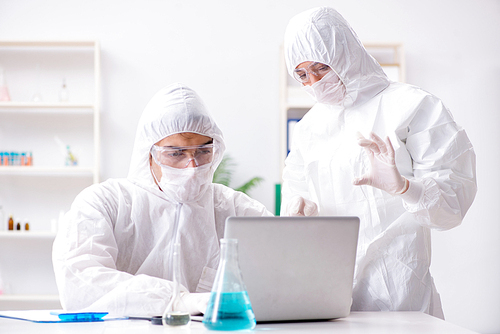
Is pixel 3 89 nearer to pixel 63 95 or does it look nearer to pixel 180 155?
pixel 63 95

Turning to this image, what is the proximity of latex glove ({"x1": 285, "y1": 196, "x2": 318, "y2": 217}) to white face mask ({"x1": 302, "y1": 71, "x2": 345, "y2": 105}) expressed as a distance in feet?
1.07

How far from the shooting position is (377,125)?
1.43 meters

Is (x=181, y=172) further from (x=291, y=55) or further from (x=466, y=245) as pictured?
(x=466, y=245)

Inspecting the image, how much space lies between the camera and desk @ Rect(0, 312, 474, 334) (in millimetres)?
968

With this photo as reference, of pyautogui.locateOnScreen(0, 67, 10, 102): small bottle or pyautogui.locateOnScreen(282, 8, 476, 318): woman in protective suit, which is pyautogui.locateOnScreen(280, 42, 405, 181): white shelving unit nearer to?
pyautogui.locateOnScreen(282, 8, 476, 318): woman in protective suit

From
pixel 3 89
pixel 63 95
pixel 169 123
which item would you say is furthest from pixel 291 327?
pixel 3 89

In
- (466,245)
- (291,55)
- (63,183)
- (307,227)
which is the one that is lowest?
(466,245)

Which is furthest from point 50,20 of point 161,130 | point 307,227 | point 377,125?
point 307,227

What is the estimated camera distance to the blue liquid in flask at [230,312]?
0.89m

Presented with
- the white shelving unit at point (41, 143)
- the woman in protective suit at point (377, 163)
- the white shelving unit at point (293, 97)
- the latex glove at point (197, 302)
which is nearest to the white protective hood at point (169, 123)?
the woman in protective suit at point (377, 163)

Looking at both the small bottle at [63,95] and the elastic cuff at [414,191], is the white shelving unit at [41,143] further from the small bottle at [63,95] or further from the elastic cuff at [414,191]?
the elastic cuff at [414,191]

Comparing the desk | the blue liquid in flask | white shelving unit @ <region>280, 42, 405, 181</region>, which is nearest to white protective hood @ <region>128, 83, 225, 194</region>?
the desk

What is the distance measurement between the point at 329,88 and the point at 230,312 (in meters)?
0.85

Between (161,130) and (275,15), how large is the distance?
215 centimetres
